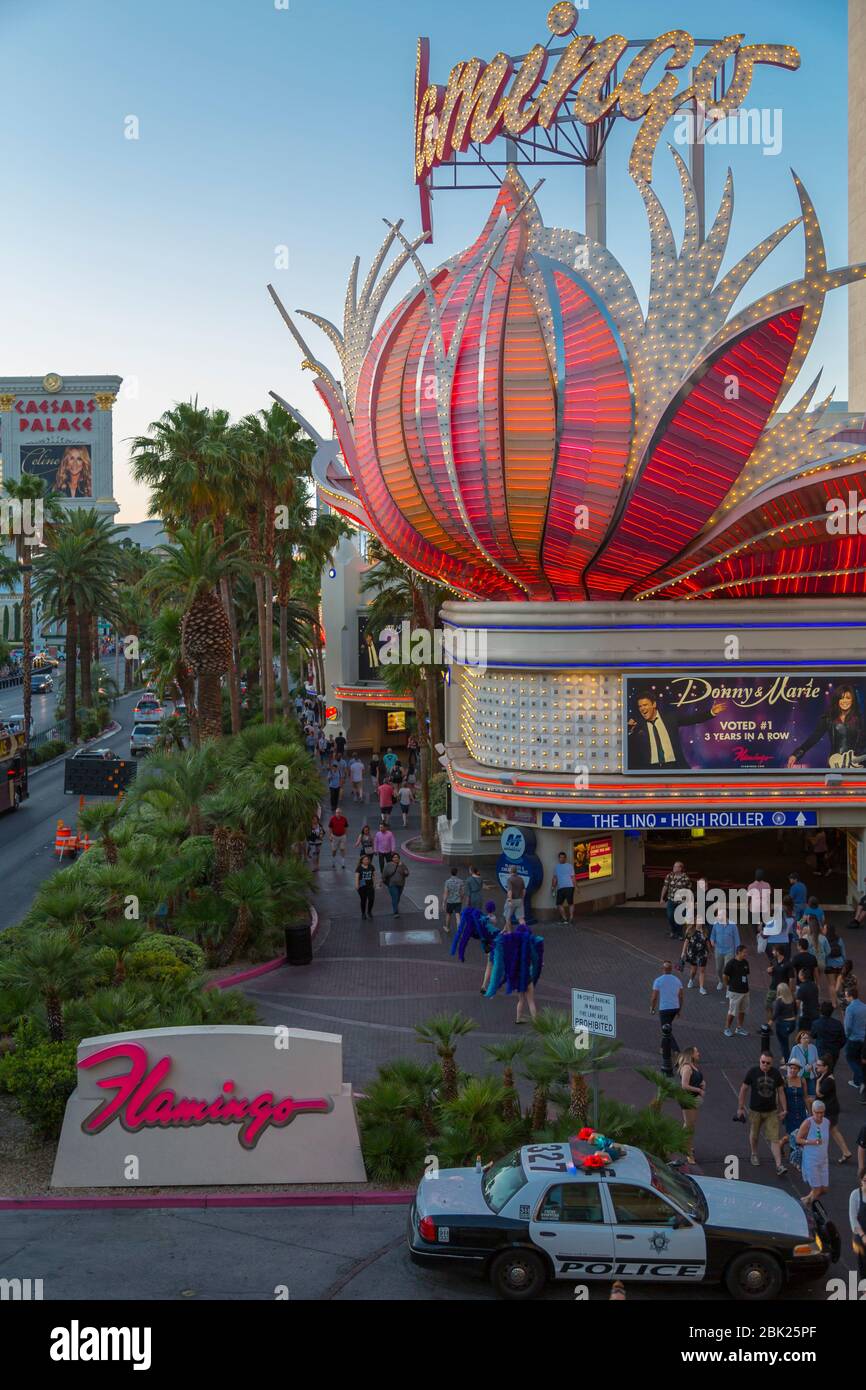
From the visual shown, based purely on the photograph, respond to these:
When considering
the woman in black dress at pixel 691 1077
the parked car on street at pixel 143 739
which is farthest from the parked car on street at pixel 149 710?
the woman in black dress at pixel 691 1077

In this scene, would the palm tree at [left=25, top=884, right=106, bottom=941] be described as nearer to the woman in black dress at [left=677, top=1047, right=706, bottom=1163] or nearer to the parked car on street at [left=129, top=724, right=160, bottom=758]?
the woman in black dress at [left=677, top=1047, right=706, bottom=1163]

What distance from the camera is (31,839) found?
34.1m

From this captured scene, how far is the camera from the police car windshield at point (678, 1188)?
35.2 feet

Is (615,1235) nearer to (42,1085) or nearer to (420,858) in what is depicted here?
(42,1085)

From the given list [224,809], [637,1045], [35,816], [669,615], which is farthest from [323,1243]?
[35,816]

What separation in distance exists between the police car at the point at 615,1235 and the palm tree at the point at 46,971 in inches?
221

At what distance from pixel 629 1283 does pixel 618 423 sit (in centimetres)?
1520

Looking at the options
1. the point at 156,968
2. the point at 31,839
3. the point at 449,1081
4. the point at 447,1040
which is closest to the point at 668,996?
the point at 449,1081

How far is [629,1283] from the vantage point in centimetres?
1064

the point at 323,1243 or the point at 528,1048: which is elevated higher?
the point at 528,1048

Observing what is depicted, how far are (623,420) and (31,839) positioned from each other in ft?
65.3

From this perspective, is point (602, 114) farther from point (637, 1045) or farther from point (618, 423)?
point (637, 1045)

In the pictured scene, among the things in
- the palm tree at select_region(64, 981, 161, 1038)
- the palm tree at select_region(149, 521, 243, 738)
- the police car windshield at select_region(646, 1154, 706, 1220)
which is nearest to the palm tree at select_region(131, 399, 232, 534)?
the palm tree at select_region(149, 521, 243, 738)

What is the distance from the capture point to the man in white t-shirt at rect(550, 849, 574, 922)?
2359 centimetres
